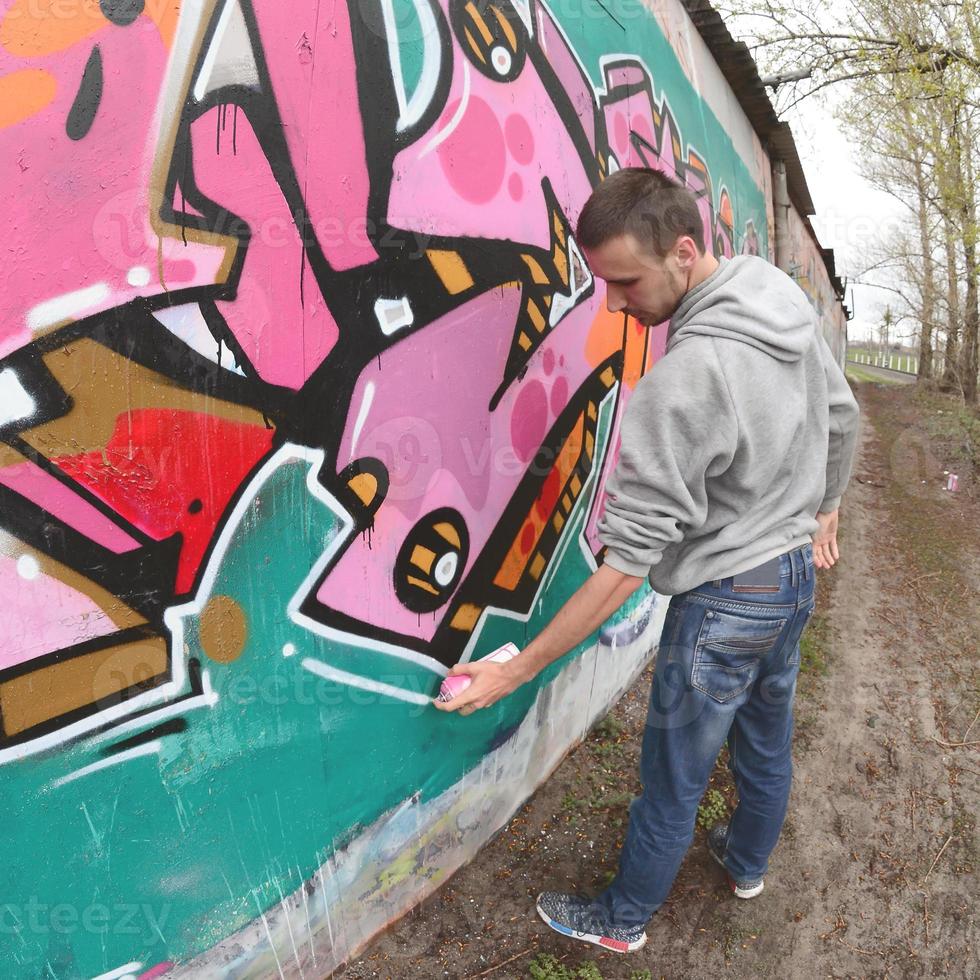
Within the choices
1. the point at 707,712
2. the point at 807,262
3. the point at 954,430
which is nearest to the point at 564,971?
the point at 707,712

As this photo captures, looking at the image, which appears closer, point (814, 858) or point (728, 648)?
point (728, 648)

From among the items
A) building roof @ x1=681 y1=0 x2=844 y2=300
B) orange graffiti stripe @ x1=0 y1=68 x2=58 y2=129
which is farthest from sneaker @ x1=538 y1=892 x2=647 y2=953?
building roof @ x1=681 y1=0 x2=844 y2=300

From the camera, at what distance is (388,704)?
211 centimetres

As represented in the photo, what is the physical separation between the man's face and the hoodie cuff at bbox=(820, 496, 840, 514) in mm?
997

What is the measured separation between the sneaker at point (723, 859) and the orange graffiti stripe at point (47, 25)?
9.50 ft

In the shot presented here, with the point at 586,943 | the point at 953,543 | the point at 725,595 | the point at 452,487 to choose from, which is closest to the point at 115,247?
the point at 452,487

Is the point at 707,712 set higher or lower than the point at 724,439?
lower

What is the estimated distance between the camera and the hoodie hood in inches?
72.3

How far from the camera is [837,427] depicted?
2.36m

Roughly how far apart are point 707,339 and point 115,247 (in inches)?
50.3

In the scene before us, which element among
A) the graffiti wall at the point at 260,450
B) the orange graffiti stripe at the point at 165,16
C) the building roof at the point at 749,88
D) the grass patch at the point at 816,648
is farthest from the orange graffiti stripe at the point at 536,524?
the building roof at the point at 749,88

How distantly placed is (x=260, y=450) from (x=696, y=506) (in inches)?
40.6

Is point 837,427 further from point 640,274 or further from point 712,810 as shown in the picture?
point 712,810

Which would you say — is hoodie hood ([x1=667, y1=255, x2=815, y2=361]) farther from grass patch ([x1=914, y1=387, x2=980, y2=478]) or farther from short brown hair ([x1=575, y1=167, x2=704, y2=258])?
grass patch ([x1=914, y1=387, x2=980, y2=478])
